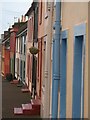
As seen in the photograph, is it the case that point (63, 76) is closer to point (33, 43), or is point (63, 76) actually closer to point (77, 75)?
point (77, 75)

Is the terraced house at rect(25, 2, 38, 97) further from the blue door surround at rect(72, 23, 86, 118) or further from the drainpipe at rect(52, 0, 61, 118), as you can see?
the blue door surround at rect(72, 23, 86, 118)

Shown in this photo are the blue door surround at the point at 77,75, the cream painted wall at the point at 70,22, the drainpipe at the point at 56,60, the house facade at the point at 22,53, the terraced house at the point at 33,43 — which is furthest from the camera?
the house facade at the point at 22,53

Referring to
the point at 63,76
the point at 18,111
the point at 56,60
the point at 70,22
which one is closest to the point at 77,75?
the point at 70,22

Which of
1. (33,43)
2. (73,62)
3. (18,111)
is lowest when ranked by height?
(18,111)

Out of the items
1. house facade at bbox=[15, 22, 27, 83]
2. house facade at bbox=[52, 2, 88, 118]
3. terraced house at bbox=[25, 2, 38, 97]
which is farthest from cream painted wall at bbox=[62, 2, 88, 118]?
house facade at bbox=[15, 22, 27, 83]

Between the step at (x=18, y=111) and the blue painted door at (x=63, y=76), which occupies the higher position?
the blue painted door at (x=63, y=76)

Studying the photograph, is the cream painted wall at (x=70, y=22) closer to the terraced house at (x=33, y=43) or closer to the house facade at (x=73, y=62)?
the house facade at (x=73, y=62)

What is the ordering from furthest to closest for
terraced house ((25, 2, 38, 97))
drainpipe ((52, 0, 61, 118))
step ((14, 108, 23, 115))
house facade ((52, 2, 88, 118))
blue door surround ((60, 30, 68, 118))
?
terraced house ((25, 2, 38, 97)) → step ((14, 108, 23, 115)) → drainpipe ((52, 0, 61, 118)) → blue door surround ((60, 30, 68, 118)) → house facade ((52, 2, 88, 118))

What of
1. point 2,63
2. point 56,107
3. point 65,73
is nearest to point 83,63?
point 65,73

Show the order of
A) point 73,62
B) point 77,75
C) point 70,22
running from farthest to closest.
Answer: point 70,22
point 73,62
point 77,75

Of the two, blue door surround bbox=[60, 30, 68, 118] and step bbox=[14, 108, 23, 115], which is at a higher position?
blue door surround bbox=[60, 30, 68, 118]

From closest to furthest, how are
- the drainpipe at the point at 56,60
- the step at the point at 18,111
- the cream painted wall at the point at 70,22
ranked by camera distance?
the cream painted wall at the point at 70,22, the drainpipe at the point at 56,60, the step at the point at 18,111

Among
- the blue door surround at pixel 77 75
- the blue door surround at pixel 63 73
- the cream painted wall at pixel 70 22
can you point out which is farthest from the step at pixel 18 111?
the blue door surround at pixel 77 75

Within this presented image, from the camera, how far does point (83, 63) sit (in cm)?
638
